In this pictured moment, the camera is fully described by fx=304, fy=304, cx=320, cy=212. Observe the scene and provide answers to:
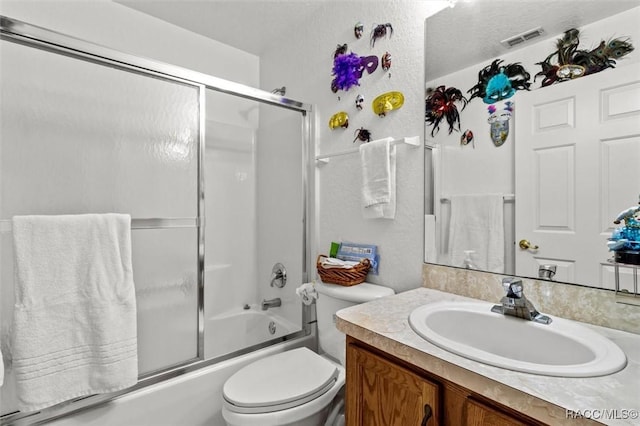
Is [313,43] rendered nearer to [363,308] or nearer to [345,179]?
[345,179]

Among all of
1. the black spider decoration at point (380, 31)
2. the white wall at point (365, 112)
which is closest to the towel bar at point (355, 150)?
the white wall at point (365, 112)

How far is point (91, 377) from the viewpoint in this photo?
115 centimetres

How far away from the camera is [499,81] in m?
1.07

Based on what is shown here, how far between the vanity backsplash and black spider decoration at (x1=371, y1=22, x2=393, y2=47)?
110cm

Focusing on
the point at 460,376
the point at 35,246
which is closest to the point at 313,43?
the point at 35,246

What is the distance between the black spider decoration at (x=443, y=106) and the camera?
1190 millimetres

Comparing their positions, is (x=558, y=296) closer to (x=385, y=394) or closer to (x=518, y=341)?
(x=518, y=341)

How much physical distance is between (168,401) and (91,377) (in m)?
0.34

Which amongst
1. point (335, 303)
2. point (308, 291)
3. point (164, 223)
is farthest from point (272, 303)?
point (164, 223)

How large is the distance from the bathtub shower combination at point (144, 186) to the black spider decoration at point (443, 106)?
2.64 feet

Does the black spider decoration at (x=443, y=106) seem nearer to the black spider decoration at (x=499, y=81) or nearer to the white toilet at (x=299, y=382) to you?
the black spider decoration at (x=499, y=81)

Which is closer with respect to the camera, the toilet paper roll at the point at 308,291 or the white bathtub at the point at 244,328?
the toilet paper roll at the point at 308,291

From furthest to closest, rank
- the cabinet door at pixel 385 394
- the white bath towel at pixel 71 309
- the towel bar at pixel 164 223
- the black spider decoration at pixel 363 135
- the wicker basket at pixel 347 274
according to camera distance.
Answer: the black spider decoration at pixel 363 135, the wicker basket at pixel 347 274, the towel bar at pixel 164 223, the white bath towel at pixel 71 309, the cabinet door at pixel 385 394

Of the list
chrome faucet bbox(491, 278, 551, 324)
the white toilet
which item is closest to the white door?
chrome faucet bbox(491, 278, 551, 324)
